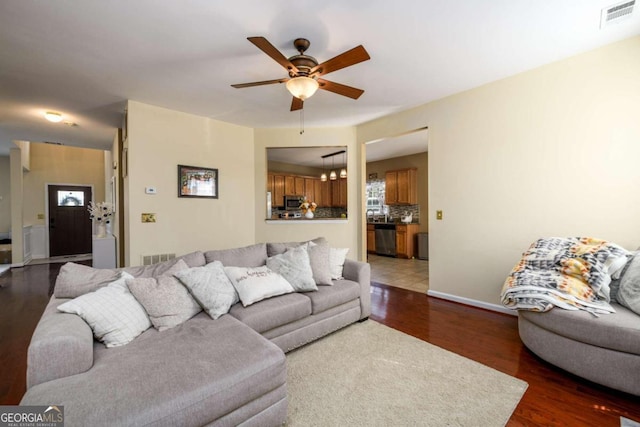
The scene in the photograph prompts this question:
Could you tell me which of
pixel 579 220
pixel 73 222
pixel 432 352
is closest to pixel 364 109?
pixel 579 220

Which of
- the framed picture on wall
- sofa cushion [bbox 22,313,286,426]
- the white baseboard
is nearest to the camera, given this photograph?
sofa cushion [bbox 22,313,286,426]

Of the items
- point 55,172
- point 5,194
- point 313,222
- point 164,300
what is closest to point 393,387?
point 164,300

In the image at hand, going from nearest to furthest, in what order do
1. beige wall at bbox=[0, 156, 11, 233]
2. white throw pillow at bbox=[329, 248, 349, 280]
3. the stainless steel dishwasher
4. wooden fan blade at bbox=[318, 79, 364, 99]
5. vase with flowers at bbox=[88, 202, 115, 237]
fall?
wooden fan blade at bbox=[318, 79, 364, 99] → white throw pillow at bbox=[329, 248, 349, 280] → vase with flowers at bbox=[88, 202, 115, 237] → beige wall at bbox=[0, 156, 11, 233] → the stainless steel dishwasher

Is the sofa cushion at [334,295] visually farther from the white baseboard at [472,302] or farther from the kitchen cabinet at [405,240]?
the kitchen cabinet at [405,240]

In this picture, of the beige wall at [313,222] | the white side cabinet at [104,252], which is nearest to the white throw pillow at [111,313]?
the beige wall at [313,222]

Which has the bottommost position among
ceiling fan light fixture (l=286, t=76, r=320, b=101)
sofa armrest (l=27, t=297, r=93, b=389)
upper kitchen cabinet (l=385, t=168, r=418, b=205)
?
sofa armrest (l=27, t=297, r=93, b=389)

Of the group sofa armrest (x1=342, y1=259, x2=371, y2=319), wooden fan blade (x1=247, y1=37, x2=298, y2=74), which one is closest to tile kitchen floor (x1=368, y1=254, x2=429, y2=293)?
sofa armrest (x1=342, y1=259, x2=371, y2=319)

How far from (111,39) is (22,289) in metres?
4.39

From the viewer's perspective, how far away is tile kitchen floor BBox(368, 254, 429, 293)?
4.31 m

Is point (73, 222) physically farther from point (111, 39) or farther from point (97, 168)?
point (111, 39)

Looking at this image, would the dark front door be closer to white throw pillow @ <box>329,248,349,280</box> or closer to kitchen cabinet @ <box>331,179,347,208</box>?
kitchen cabinet @ <box>331,179,347,208</box>

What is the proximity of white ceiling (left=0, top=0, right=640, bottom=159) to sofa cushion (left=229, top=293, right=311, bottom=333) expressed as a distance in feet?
7.35

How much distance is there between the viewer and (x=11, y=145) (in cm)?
561

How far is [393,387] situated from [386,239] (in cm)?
529
